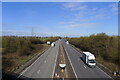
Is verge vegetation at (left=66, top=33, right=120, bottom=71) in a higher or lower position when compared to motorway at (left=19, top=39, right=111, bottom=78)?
higher

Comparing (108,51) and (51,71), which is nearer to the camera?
(51,71)

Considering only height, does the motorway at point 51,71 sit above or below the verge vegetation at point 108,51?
below

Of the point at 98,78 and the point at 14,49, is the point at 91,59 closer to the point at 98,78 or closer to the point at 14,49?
the point at 98,78

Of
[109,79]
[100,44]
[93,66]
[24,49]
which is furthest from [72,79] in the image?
[24,49]

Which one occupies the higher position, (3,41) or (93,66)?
(3,41)

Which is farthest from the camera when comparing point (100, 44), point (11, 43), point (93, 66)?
point (11, 43)

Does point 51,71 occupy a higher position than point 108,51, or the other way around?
point 108,51

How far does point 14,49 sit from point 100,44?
2679 centimetres

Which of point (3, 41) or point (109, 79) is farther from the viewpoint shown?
point (3, 41)

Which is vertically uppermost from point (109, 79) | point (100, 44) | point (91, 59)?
point (100, 44)

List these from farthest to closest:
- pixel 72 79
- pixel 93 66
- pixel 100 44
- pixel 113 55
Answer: pixel 100 44
pixel 113 55
pixel 93 66
pixel 72 79

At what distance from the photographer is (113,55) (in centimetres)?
2575

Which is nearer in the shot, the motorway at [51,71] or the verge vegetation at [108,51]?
the motorway at [51,71]

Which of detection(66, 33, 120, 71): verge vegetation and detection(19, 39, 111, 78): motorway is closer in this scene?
detection(19, 39, 111, 78): motorway
